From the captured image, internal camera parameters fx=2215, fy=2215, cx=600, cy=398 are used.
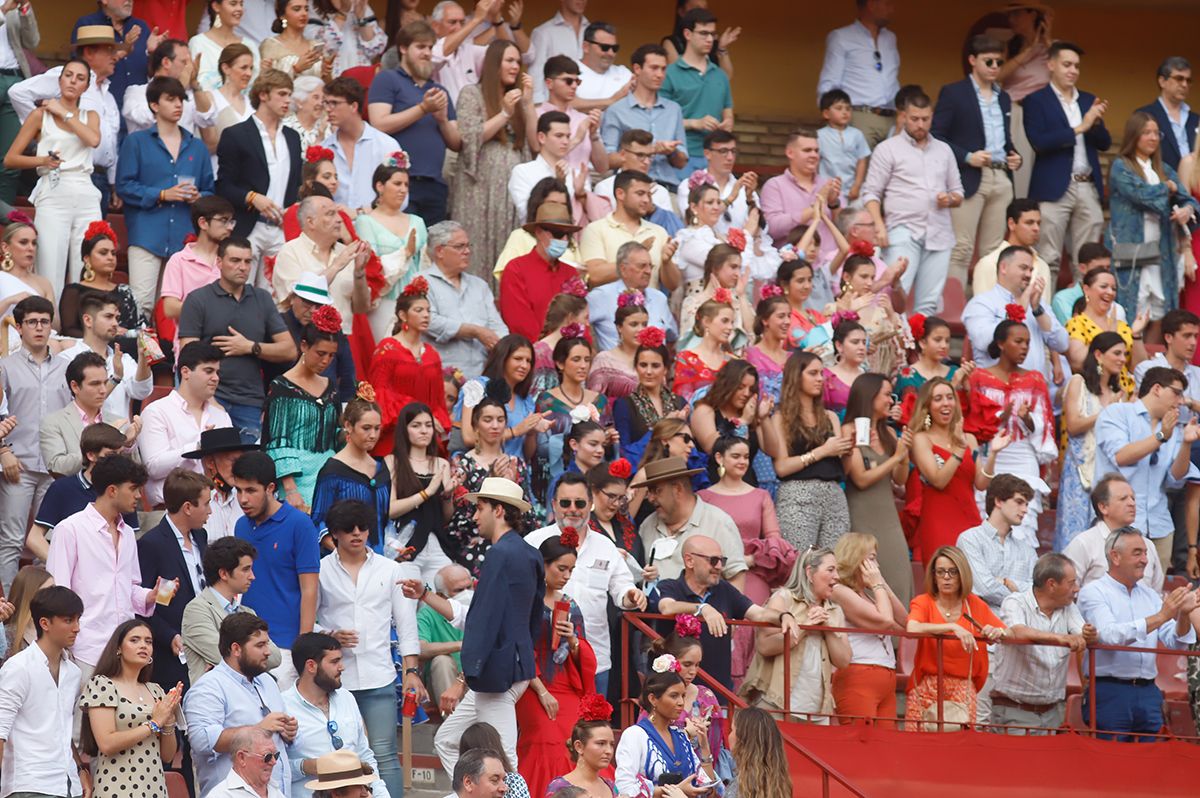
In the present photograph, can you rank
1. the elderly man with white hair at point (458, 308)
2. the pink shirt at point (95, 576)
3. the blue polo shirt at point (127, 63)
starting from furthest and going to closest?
the blue polo shirt at point (127, 63)
the elderly man with white hair at point (458, 308)
the pink shirt at point (95, 576)

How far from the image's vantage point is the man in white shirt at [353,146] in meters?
14.4

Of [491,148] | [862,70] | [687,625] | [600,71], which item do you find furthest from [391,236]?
[862,70]

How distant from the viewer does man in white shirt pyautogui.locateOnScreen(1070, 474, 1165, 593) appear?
41.9ft

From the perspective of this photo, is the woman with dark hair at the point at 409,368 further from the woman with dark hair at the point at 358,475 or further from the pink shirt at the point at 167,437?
the pink shirt at the point at 167,437

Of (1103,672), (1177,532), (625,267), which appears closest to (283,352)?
(625,267)

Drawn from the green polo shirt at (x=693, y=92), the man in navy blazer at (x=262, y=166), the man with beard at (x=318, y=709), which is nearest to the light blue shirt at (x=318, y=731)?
the man with beard at (x=318, y=709)

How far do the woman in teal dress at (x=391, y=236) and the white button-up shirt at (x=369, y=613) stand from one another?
3.09 metres

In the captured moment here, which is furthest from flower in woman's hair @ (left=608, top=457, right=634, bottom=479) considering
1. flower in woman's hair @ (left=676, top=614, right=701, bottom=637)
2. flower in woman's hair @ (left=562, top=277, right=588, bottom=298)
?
flower in woman's hair @ (left=562, top=277, right=588, bottom=298)

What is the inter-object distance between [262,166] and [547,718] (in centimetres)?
501

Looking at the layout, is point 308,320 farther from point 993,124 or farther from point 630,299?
point 993,124

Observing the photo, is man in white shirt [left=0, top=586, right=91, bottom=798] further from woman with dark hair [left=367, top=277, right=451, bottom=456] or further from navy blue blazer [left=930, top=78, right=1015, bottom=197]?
navy blue blazer [left=930, top=78, right=1015, bottom=197]

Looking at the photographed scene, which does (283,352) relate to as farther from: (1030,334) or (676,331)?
(1030,334)

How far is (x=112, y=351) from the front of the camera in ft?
40.5

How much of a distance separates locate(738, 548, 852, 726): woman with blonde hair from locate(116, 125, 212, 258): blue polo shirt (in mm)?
4570
